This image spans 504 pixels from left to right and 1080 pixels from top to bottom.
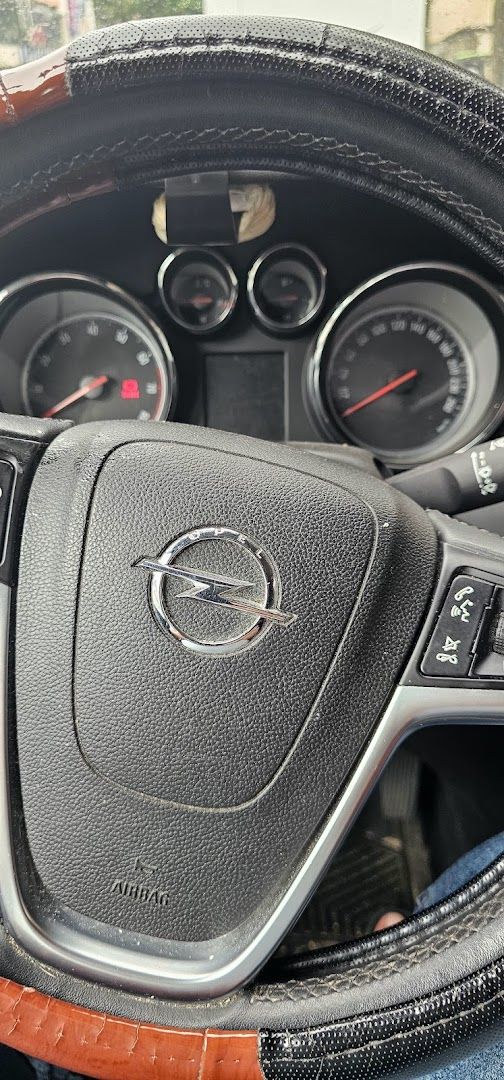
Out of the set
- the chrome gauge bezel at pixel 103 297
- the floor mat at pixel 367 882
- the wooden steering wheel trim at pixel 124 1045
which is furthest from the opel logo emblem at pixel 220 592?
the chrome gauge bezel at pixel 103 297

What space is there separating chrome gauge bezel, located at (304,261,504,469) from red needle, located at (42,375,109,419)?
0.46m

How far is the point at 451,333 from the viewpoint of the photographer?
5.56ft

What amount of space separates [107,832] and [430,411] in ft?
4.02

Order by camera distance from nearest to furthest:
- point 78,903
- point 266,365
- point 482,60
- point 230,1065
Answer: point 230,1065, point 78,903, point 482,60, point 266,365

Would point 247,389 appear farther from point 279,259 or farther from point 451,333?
point 451,333

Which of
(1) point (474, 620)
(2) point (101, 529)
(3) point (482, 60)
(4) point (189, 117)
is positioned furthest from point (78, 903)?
(3) point (482, 60)

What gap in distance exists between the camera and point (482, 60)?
139cm

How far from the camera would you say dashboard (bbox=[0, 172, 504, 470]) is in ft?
5.09

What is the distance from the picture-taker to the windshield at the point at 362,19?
1.29m

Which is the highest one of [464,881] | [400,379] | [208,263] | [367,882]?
[208,263]

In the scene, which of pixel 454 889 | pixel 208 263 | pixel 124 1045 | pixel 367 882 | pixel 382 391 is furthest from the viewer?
pixel 382 391

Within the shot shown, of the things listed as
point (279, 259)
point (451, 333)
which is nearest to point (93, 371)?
point (279, 259)

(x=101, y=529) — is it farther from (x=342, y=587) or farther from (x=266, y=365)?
(x=266, y=365)

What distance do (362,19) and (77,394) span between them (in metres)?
0.90
